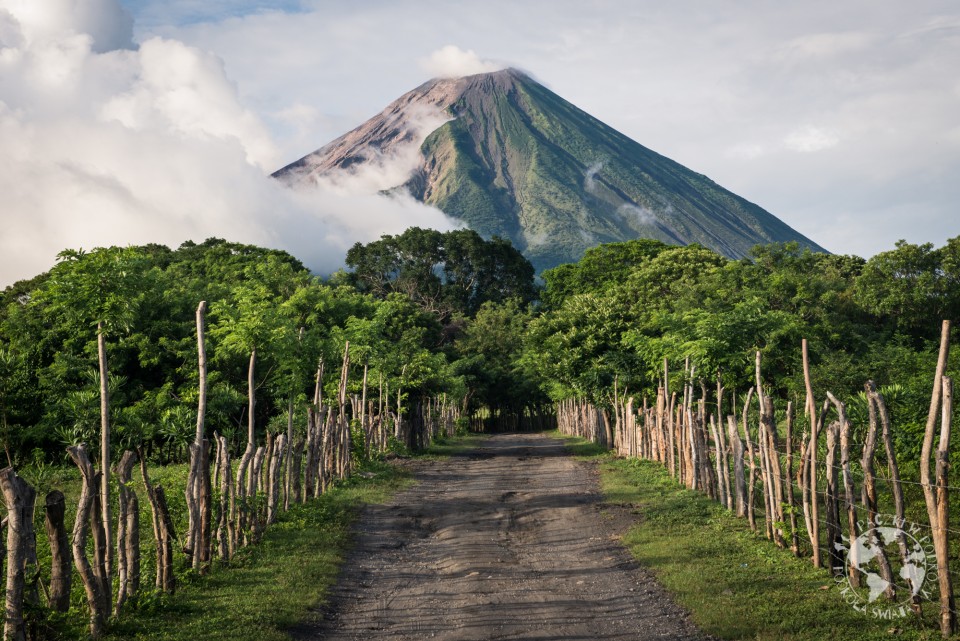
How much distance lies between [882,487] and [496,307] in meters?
48.9

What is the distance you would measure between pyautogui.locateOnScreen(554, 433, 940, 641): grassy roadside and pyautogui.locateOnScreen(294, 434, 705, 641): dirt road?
30cm

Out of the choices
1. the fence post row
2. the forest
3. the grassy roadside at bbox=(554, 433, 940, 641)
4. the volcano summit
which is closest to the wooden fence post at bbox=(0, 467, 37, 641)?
the forest

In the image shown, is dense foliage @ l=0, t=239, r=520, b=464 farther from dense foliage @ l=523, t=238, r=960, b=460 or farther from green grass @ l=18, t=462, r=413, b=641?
dense foliage @ l=523, t=238, r=960, b=460

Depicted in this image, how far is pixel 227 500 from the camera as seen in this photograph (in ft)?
33.1

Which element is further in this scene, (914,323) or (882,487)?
(914,323)

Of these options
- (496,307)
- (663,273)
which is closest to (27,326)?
(663,273)

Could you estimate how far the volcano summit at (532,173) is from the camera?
446ft

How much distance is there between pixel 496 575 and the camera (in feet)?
30.9

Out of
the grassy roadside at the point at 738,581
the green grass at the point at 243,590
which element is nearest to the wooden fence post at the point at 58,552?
the green grass at the point at 243,590

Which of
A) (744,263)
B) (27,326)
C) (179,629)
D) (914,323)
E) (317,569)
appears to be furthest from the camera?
(744,263)

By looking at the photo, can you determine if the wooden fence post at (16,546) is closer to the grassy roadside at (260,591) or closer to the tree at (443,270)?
the grassy roadside at (260,591)

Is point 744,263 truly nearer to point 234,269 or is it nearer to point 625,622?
point 234,269

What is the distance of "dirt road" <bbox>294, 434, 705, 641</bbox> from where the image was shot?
296 inches

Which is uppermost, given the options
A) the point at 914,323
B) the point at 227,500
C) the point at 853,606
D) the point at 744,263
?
the point at 744,263
